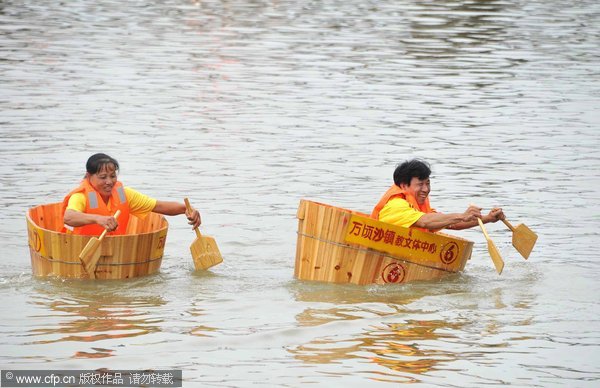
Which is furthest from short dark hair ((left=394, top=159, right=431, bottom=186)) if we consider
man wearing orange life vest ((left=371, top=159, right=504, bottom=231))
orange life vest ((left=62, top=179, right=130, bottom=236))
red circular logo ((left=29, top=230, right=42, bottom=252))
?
red circular logo ((left=29, top=230, right=42, bottom=252))

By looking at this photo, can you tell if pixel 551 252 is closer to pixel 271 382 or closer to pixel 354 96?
pixel 271 382


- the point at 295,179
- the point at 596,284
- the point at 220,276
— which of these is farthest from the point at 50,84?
the point at 596,284

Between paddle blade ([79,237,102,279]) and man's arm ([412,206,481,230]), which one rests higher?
man's arm ([412,206,481,230])

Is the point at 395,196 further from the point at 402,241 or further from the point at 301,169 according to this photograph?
the point at 301,169

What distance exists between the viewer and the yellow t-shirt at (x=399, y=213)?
43.9 feet

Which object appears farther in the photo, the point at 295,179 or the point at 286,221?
the point at 295,179

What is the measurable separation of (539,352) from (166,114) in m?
14.5

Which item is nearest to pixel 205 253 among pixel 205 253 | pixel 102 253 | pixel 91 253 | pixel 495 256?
pixel 205 253

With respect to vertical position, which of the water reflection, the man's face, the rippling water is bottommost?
the water reflection

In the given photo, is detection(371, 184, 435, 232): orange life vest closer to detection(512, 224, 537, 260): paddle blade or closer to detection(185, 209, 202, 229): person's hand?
detection(512, 224, 537, 260): paddle blade

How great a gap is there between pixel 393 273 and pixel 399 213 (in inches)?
24.4

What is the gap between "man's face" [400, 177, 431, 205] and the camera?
13.6m

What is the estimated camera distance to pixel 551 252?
15555mm

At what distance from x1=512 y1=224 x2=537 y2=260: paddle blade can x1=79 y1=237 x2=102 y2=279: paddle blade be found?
14.7ft
